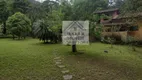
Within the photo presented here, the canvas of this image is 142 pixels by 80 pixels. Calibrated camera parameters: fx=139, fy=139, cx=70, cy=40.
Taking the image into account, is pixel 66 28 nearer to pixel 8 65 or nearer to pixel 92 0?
pixel 8 65

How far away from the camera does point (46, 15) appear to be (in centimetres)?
2105

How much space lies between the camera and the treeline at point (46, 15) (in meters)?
9.38

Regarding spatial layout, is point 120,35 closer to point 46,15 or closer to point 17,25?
point 46,15

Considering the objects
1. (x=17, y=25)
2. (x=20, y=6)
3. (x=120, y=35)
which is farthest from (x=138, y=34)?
(x=20, y=6)

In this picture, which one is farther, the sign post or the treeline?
the treeline

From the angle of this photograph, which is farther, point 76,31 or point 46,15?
point 46,15

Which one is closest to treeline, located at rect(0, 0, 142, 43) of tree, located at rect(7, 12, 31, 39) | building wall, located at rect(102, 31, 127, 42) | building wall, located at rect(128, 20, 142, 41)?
tree, located at rect(7, 12, 31, 39)

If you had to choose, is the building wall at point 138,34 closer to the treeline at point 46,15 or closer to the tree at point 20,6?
the treeline at point 46,15

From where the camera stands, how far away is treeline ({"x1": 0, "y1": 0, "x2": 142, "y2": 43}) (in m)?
9.38

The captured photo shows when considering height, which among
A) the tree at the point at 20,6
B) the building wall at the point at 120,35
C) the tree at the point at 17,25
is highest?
the tree at the point at 20,6

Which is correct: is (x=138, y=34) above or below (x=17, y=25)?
below

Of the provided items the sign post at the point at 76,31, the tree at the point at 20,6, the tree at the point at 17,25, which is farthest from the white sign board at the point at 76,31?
the tree at the point at 20,6

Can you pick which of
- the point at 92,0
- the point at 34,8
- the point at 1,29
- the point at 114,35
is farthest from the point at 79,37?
the point at 1,29

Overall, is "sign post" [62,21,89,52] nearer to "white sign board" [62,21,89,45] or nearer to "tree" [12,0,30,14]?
"white sign board" [62,21,89,45]
